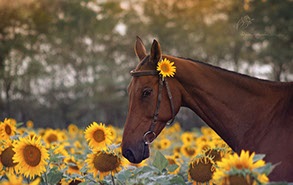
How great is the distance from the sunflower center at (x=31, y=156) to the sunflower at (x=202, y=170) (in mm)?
1214

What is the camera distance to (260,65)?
30.0 meters

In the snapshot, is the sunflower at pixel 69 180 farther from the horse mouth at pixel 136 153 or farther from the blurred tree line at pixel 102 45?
the blurred tree line at pixel 102 45

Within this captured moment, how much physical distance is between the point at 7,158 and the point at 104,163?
0.77 m

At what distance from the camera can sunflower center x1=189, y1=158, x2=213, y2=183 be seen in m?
4.10

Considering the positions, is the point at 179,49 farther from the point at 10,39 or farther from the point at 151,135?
the point at 151,135

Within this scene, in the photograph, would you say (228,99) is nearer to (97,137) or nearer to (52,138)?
(97,137)

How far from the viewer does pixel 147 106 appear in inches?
162

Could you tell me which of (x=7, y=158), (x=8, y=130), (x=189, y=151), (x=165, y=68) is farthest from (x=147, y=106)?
(x=189, y=151)

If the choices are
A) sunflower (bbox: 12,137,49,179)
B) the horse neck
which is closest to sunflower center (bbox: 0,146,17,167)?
sunflower (bbox: 12,137,49,179)

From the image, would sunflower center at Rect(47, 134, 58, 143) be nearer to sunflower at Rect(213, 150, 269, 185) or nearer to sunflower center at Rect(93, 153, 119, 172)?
sunflower center at Rect(93, 153, 119, 172)

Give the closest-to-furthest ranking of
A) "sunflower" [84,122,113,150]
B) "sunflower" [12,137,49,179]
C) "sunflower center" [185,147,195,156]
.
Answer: "sunflower" [12,137,49,179] → "sunflower" [84,122,113,150] → "sunflower center" [185,147,195,156]

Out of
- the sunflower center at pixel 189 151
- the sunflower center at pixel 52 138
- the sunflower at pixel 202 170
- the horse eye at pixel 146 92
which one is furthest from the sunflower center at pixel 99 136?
the sunflower center at pixel 52 138

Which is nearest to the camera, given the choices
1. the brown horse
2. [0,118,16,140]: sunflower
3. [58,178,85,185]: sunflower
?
the brown horse

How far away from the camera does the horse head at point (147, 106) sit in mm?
4035
